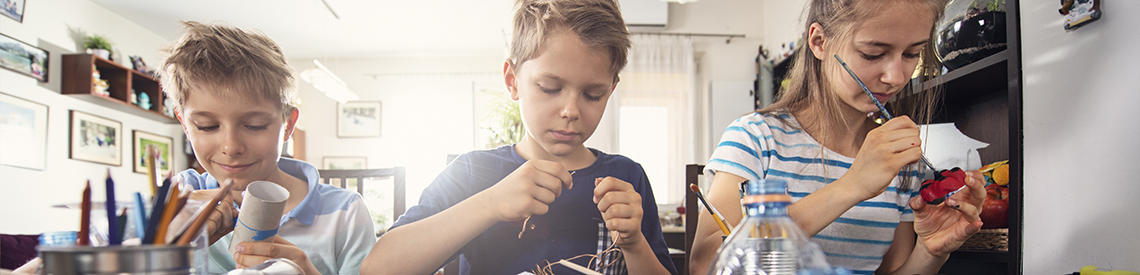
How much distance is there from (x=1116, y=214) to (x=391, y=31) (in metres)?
4.74

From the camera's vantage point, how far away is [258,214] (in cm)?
52

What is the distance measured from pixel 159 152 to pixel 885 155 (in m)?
0.73

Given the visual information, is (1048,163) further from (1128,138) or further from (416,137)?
(416,137)

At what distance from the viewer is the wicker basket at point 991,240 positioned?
3.15ft

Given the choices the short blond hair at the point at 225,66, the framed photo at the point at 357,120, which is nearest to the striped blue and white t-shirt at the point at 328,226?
the short blond hair at the point at 225,66

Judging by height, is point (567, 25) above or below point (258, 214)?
above

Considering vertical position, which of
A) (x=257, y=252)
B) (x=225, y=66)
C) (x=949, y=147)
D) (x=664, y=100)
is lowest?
(x=257, y=252)

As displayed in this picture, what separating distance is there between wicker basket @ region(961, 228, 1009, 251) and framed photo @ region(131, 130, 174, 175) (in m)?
1.22

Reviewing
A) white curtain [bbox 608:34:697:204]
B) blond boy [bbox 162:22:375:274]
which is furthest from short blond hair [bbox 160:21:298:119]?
white curtain [bbox 608:34:697:204]

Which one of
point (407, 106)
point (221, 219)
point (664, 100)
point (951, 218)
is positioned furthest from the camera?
point (407, 106)

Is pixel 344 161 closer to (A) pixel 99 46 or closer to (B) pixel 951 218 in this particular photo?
(A) pixel 99 46

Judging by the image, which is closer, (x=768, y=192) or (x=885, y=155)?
(x=768, y=192)

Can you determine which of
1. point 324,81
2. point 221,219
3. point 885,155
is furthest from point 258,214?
point 324,81

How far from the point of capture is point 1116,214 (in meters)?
0.88
